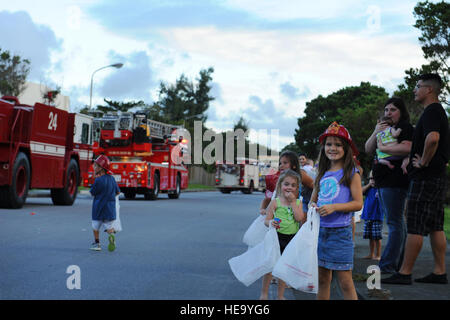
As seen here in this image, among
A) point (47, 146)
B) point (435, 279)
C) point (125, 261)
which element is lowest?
point (125, 261)

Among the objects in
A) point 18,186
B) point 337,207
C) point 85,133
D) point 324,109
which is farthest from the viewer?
point 324,109

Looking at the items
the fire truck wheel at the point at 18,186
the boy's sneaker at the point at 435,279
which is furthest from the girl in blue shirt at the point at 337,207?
the fire truck wheel at the point at 18,186

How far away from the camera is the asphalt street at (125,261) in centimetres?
669

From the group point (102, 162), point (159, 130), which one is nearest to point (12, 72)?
point (159, 130)

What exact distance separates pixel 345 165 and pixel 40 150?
617 inches

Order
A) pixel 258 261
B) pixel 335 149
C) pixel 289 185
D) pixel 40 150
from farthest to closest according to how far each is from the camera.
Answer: pixel 40 150
pixel 289 185
pixel 258 261
pixel 335 149

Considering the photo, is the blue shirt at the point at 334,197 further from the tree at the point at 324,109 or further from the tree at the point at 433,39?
the tree at the point at 324,109

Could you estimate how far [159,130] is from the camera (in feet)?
98.0

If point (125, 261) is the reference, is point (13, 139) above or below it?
above

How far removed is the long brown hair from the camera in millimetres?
5102

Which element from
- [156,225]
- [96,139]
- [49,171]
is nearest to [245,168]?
[96,139]

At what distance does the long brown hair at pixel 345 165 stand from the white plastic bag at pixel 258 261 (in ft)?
2.77

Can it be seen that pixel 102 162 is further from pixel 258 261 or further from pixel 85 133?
pixel 85 133
